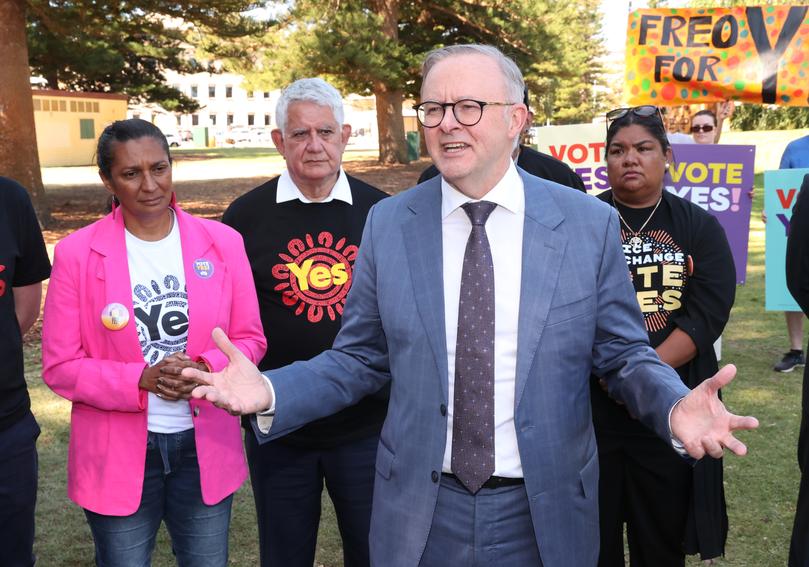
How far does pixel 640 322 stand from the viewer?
2363 millimetres

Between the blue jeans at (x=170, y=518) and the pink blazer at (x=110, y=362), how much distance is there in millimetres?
53

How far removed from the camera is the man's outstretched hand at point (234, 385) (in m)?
2.21

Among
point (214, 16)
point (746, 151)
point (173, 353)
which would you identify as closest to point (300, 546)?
point (173, 353)

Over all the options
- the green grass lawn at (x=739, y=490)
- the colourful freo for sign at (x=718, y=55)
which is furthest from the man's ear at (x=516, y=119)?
the colourful freo for sign at (x=718, y=55)

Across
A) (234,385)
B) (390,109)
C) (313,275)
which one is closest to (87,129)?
(390,109)

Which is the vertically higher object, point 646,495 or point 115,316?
point 115,316

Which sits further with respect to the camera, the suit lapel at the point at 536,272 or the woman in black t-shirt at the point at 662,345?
the woman in black t-shirt at the point at 662,345

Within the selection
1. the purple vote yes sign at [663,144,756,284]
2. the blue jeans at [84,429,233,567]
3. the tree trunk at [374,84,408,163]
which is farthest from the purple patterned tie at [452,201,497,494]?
the tree trunk at [374,84,408,163]

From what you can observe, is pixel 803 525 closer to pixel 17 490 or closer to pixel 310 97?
pixel 310 97

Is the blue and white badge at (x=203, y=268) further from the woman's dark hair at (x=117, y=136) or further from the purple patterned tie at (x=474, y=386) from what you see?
the purple patterned tie at (x=474, y=386)

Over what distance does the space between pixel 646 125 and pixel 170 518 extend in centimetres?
243

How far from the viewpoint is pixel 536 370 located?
221cm

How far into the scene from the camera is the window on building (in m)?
42.9

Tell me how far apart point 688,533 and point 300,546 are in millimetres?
1525
